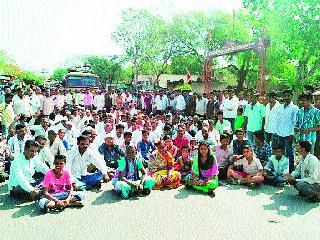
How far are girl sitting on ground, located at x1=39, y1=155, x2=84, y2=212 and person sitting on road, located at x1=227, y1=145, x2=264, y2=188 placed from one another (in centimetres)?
305

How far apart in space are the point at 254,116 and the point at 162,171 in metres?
3.53

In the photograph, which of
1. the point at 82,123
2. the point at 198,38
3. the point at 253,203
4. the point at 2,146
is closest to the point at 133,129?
the point at 82,123

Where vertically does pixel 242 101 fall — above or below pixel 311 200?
above

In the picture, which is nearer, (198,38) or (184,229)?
(184,229)

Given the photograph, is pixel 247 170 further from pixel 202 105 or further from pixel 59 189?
pixel 202 105

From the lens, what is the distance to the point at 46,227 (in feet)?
16.0

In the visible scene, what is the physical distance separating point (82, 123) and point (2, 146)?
12.4 feet

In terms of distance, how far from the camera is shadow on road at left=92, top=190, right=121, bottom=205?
19.8 feet

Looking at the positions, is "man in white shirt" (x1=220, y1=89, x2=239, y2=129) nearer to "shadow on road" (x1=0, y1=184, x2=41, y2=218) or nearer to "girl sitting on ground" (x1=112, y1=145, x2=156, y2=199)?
"girl sitting on ground" (x1=112, y1=145, x2=156, y2=199)

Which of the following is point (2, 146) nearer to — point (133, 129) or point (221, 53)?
point (133, 129)

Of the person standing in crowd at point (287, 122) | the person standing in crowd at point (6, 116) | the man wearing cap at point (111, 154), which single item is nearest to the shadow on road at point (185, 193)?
the man wearing cap at point (111, 154)

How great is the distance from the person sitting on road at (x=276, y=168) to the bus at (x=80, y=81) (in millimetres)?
16246

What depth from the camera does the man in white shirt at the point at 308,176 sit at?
19.7 feet

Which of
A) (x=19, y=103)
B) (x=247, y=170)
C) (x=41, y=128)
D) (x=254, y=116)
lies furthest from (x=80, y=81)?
(x=247, y=170)
